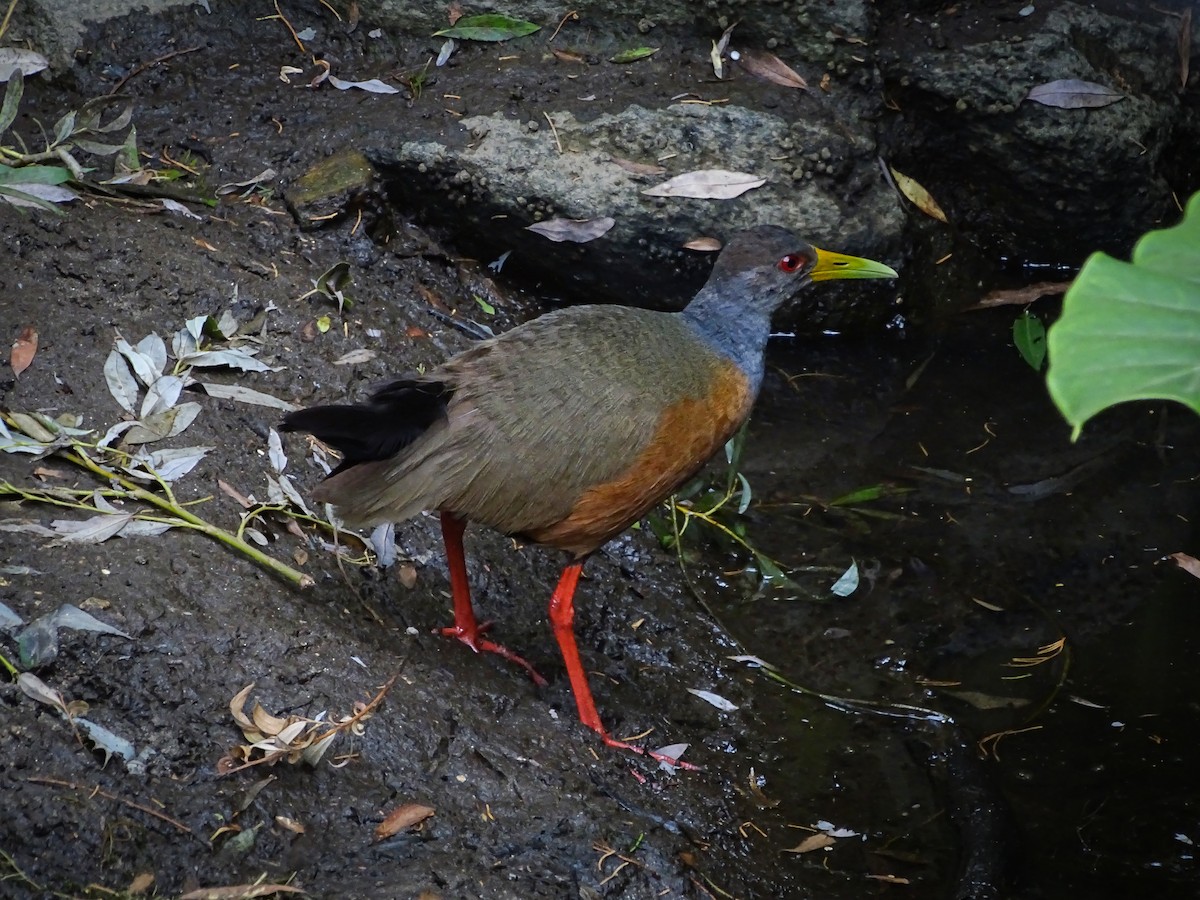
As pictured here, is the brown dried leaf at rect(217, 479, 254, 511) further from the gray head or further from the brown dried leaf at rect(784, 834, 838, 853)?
the brown dried leaf at rect(784, 834, 838, 853)

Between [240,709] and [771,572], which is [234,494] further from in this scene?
[771,572]

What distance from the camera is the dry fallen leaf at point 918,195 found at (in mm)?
6652

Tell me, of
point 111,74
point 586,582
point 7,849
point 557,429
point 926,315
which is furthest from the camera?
point 926,315

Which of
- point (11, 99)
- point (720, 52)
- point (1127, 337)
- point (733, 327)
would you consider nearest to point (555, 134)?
point (720, 52)

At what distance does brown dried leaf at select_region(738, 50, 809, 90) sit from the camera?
6.42 m

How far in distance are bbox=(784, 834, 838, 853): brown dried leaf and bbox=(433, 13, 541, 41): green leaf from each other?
4.37 metres

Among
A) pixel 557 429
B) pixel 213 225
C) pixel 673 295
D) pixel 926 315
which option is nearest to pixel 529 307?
pixel 673 295

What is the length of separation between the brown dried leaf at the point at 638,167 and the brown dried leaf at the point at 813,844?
10.9 ft

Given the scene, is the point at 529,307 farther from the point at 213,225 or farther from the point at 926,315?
the point at 926,315

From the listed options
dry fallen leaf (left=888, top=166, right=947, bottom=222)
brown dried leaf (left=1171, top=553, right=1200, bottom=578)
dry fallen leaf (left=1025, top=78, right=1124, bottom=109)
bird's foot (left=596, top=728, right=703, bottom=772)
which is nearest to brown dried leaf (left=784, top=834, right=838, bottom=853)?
bird's foot (left=596, top=728, right=703, bottom=772)

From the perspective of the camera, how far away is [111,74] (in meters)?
6.11

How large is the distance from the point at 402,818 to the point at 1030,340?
13.2 feet

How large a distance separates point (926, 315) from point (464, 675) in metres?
3.75

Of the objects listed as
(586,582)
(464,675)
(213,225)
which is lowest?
(586,582)
